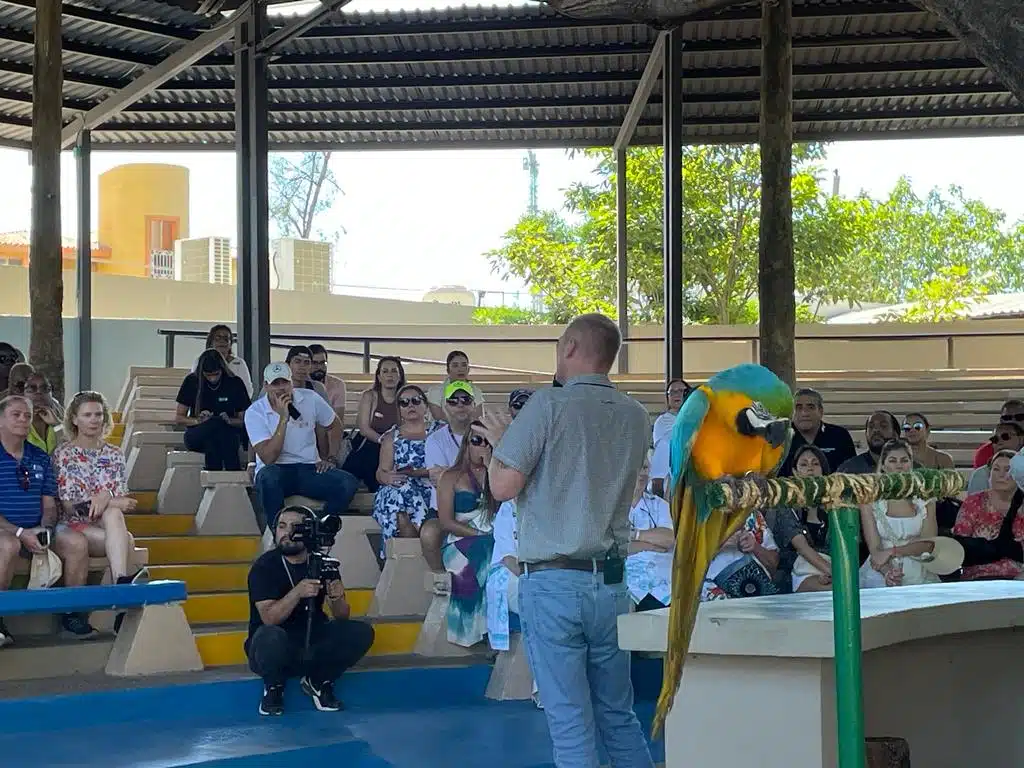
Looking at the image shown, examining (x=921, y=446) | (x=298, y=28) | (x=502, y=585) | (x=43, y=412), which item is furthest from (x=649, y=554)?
(x=298, y=28)

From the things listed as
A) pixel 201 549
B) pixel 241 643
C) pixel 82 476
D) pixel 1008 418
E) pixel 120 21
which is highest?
pixel 120 21

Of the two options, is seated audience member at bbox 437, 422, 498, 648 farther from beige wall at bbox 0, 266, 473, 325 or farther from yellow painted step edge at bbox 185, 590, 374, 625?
beige wall at bbox 0, 266, 473, 325

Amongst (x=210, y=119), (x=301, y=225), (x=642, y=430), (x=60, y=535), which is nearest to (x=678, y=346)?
(x=210, y=119)

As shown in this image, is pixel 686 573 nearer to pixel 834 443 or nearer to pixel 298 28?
pixel 834 443

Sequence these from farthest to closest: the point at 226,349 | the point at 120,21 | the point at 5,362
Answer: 1. the point at 120,21
2. the point at 226,349
3. the point at 5,362

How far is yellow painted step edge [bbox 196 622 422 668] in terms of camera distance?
6.99 m

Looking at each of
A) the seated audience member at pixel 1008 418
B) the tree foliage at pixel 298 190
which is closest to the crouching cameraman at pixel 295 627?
the seated audience member at pixel 1008 418

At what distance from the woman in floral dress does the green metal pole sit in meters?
5.40

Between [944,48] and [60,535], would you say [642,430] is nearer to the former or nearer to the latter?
[60,535]

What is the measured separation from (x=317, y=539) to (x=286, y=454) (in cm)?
151

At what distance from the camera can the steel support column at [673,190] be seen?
11.2m

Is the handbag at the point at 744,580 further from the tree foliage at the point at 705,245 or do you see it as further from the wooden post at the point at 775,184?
the tree foliage at the point at 705,245

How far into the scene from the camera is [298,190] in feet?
147

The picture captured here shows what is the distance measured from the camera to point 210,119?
13664 millimetres
